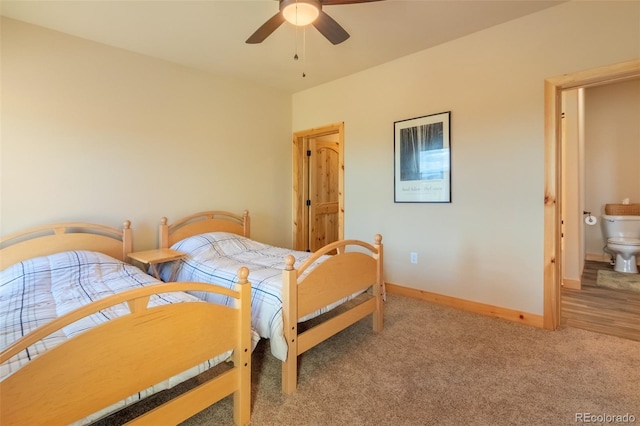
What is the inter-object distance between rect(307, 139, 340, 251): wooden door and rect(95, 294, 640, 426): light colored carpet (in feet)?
7.67

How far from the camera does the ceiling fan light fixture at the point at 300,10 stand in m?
1.78

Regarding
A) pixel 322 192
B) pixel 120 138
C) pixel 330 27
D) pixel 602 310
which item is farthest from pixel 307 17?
pixel 602 310

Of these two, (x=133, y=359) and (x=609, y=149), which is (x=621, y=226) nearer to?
(x=609, y=149)

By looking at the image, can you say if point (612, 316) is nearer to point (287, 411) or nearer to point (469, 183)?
point (469, 183)

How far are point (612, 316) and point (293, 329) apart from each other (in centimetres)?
304

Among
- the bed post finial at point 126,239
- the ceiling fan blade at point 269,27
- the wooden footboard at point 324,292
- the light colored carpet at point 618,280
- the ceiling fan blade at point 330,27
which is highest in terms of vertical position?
the ceiling fan blade at point 269,27

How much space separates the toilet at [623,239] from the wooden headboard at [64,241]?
20.0ft

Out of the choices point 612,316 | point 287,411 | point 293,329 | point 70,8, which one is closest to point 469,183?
point 612,316

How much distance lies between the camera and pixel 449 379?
1886 mm

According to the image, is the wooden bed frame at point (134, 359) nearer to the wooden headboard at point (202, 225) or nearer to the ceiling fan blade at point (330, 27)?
the ceiling fan blade at point (330, 27)

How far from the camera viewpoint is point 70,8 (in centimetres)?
229

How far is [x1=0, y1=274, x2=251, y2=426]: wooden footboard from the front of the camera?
0.92 metres

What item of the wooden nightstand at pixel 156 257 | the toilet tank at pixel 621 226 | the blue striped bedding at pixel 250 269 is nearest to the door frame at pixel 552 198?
the blue striped bedding at pixel 250 269

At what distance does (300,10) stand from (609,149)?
5621mm
